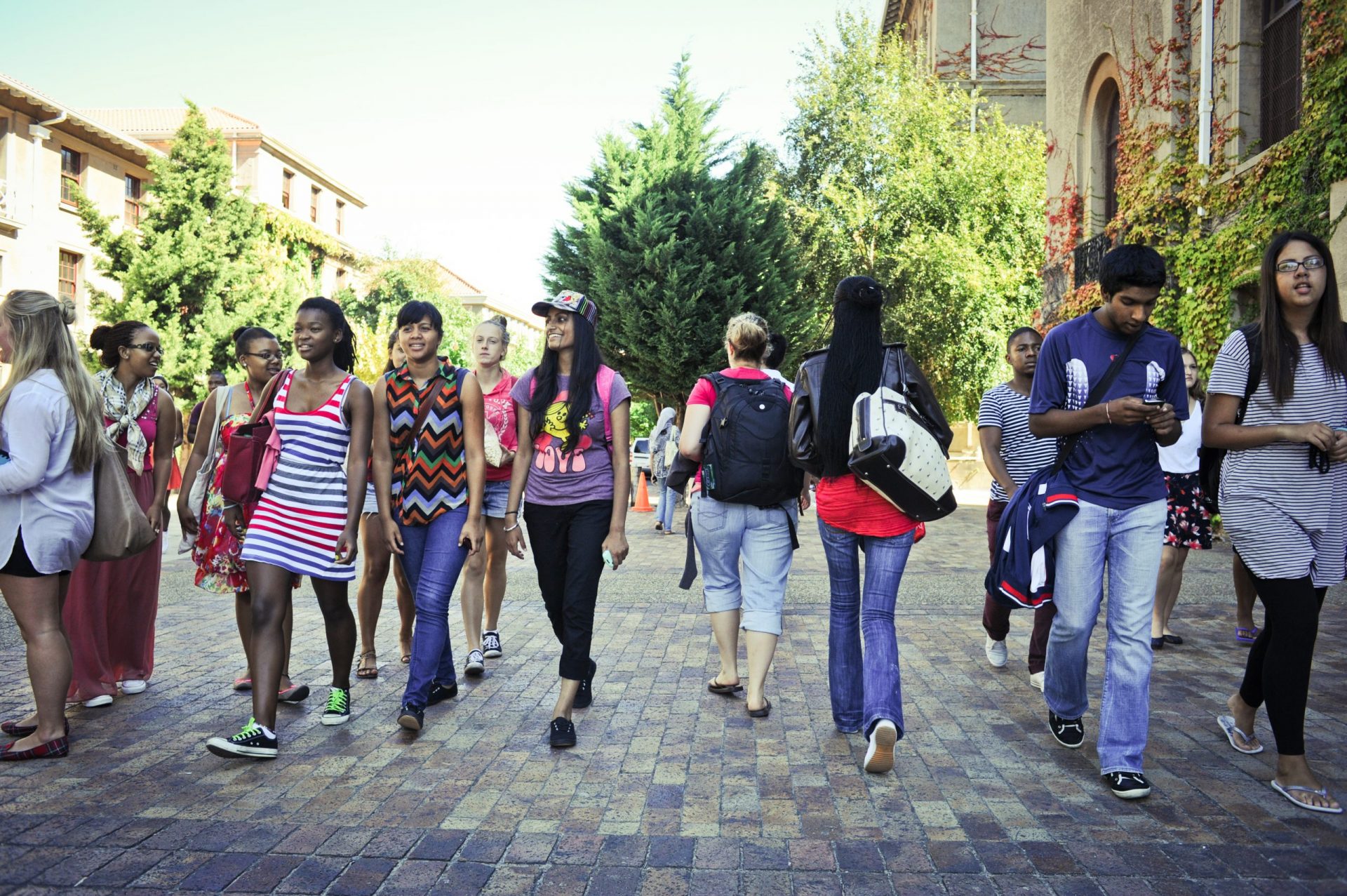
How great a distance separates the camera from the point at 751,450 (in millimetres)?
5285

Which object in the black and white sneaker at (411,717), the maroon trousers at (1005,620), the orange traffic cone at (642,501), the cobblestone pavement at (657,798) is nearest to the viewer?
the cobblestone pavement at (657,798)

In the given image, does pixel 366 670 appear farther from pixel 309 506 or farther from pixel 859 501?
pixel 859 501

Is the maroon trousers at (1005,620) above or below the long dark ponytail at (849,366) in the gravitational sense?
below

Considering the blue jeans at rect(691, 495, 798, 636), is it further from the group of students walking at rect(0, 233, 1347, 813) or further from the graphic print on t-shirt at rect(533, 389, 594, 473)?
the graphic print on t-shirt at rect(533, 389, 594, 473)

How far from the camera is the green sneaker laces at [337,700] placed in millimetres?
5121

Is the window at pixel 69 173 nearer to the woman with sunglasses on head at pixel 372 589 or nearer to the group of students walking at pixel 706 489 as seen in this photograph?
the woman with sunglasses on head at pixel 372 589

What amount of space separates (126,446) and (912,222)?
24.7 m

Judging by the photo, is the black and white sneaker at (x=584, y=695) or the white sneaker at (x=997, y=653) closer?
the black and white sneaker at (x=584, y=695)

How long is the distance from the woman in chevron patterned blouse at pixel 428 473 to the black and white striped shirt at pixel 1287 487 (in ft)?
10.7

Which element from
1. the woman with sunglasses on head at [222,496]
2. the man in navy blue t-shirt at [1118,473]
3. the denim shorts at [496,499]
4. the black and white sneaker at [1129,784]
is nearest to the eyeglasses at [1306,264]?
the man in navy blue t-shirt at [1118,473]

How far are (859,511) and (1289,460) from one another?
5.51 feet

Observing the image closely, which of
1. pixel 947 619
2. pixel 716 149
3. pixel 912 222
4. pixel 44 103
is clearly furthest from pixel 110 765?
pixel 44 103

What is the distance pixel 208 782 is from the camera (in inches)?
167

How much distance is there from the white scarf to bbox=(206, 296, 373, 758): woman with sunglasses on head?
110cm
